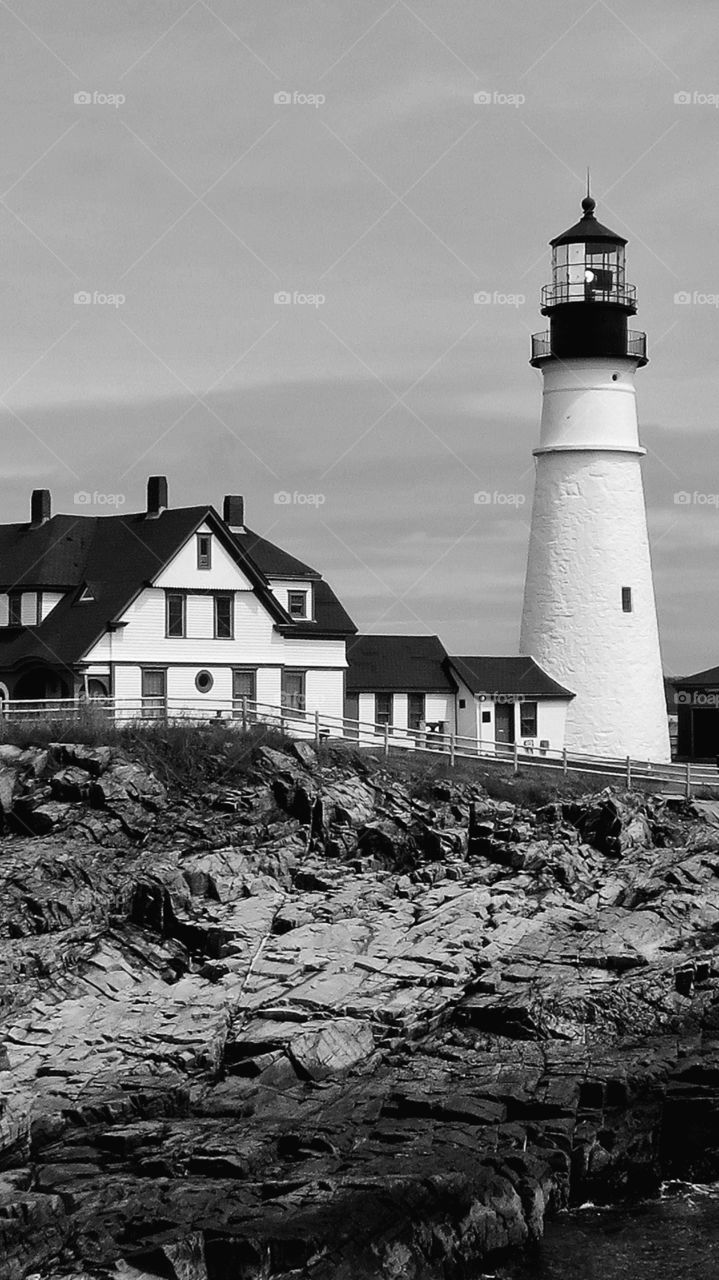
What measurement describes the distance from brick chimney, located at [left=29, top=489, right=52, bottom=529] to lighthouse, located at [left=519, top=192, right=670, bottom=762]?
1436cm

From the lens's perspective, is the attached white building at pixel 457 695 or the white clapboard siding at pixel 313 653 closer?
the white clapboard siding at pixel 313 653

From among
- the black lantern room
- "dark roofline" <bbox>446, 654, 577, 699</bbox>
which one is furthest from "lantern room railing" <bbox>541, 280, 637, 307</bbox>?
"dark roofline" <bbox>446, 654, 577, 699</bbox>

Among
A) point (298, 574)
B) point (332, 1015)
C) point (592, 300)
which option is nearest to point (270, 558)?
point (298, 574)

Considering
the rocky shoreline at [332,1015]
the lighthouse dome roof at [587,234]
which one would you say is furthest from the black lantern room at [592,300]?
the rocky shoreline at [332,1015]

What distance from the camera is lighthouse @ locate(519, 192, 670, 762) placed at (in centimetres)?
4625

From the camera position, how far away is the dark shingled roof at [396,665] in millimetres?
48781

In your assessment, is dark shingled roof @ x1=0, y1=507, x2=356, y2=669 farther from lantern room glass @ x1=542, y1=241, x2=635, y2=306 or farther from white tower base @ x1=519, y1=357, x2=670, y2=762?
lantern room glass @ x1=542, y1=241, x2=635, y2=306

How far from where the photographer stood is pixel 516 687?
47.5 m

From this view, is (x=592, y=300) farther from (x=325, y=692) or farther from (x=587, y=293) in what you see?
(x=325, y=692)

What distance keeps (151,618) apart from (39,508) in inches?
266

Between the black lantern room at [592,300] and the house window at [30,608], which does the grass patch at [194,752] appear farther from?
the black lantern room at [592,300]

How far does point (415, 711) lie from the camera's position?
4909 cm

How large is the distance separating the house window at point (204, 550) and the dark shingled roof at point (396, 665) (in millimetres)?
7315

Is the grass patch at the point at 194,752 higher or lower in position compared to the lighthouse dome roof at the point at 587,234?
lower
